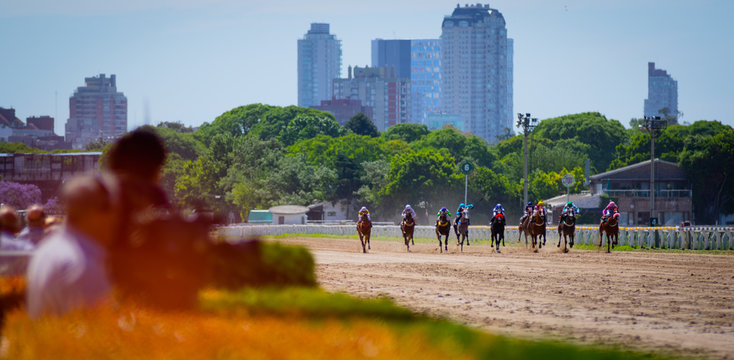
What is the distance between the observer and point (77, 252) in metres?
6.14

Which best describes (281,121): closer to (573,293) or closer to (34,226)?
(573,293)

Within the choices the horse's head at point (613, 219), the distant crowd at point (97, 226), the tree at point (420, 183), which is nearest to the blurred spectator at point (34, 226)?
the distant crowd at point (97, 226)

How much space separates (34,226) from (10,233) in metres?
0.83

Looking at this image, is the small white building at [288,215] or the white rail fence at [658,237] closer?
the white rail fence at [658,237]

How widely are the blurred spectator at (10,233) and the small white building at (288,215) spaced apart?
6010cm

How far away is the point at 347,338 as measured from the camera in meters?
7.17

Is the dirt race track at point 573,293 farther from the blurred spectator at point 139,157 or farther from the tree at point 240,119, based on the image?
the tree at point 240,119

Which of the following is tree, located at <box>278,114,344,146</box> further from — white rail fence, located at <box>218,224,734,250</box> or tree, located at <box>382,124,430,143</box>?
white rail fence, located at <box>218,224,734,250</box>

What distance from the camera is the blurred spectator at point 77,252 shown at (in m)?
6.12

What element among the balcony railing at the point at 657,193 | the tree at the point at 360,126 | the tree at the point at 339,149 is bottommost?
the balcony railing at the point at 657,193

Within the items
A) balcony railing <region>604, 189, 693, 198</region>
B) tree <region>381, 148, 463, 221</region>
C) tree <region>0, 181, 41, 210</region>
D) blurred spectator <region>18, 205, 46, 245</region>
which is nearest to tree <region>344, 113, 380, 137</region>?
tree <region>381, 148, 463, 221</region>

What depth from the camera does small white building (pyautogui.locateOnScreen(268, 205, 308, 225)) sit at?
69.1 m

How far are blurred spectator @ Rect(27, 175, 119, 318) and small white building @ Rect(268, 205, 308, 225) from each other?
62.4m

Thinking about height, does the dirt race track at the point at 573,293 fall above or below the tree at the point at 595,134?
below
